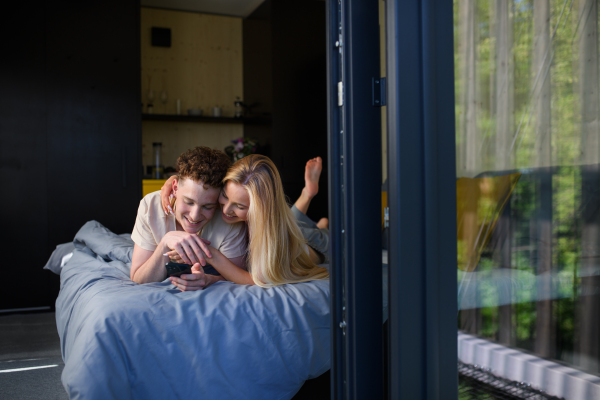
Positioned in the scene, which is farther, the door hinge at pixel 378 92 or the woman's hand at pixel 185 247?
the woman's hand at pixel 185 247

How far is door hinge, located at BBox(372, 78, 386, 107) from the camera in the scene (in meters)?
1.22

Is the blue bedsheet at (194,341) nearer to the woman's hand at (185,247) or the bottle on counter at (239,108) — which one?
the woman's hand at (185,247)

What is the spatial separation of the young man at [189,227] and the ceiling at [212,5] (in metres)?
3.28

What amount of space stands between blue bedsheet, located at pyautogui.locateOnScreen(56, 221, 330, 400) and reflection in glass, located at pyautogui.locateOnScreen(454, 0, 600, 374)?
0.49 metres

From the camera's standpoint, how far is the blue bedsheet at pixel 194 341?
1219mm

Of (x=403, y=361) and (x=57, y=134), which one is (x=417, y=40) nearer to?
(x=403, y=361)

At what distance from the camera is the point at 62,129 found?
11.3 ft

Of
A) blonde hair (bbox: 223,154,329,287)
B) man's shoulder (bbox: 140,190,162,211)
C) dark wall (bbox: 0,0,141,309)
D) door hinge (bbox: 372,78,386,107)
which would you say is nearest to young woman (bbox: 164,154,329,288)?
blonde hair (bbox: 223,154,329,287)

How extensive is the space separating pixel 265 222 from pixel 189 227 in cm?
25

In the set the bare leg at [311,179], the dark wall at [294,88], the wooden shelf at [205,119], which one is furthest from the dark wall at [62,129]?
the bare leg at [311,179]

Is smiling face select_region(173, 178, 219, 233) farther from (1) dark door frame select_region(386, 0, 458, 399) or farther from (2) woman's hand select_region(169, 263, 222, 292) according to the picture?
(1) dark door frame select_region(386, 0, 458, 399)

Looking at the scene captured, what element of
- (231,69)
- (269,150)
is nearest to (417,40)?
(269,150)

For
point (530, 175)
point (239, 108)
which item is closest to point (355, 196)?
point (530, 175)

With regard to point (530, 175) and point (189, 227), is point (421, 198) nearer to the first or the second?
point (530, 175)
